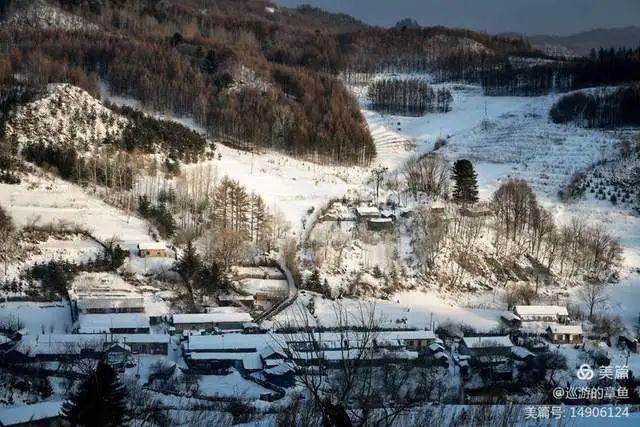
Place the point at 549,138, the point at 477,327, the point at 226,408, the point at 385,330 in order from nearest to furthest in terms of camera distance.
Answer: the point at 226,408
the point at 385,330
the point at 477,327
the point at 549,138

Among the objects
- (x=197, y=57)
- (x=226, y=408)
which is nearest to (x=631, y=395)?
(x=226, y=408)

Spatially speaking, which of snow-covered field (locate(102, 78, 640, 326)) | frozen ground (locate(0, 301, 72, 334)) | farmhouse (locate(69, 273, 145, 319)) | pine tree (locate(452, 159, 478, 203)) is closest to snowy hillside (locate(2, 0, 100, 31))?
snow-covered field (locate(102, 78, 640, 326))

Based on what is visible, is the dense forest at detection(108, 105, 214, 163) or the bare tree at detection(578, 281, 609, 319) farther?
the dense forest at detection(108, 105, 214, 163)

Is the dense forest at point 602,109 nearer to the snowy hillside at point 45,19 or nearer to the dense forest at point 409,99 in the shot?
the dense forest at point 409,99

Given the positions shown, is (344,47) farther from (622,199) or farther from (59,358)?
(59,358)

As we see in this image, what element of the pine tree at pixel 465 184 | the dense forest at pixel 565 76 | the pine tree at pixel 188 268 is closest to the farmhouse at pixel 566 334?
the pine tree at pixel 465 184

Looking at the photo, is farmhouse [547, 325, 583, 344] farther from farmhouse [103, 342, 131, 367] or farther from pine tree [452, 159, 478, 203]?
farmhouse [103, 342, 131, 367]
